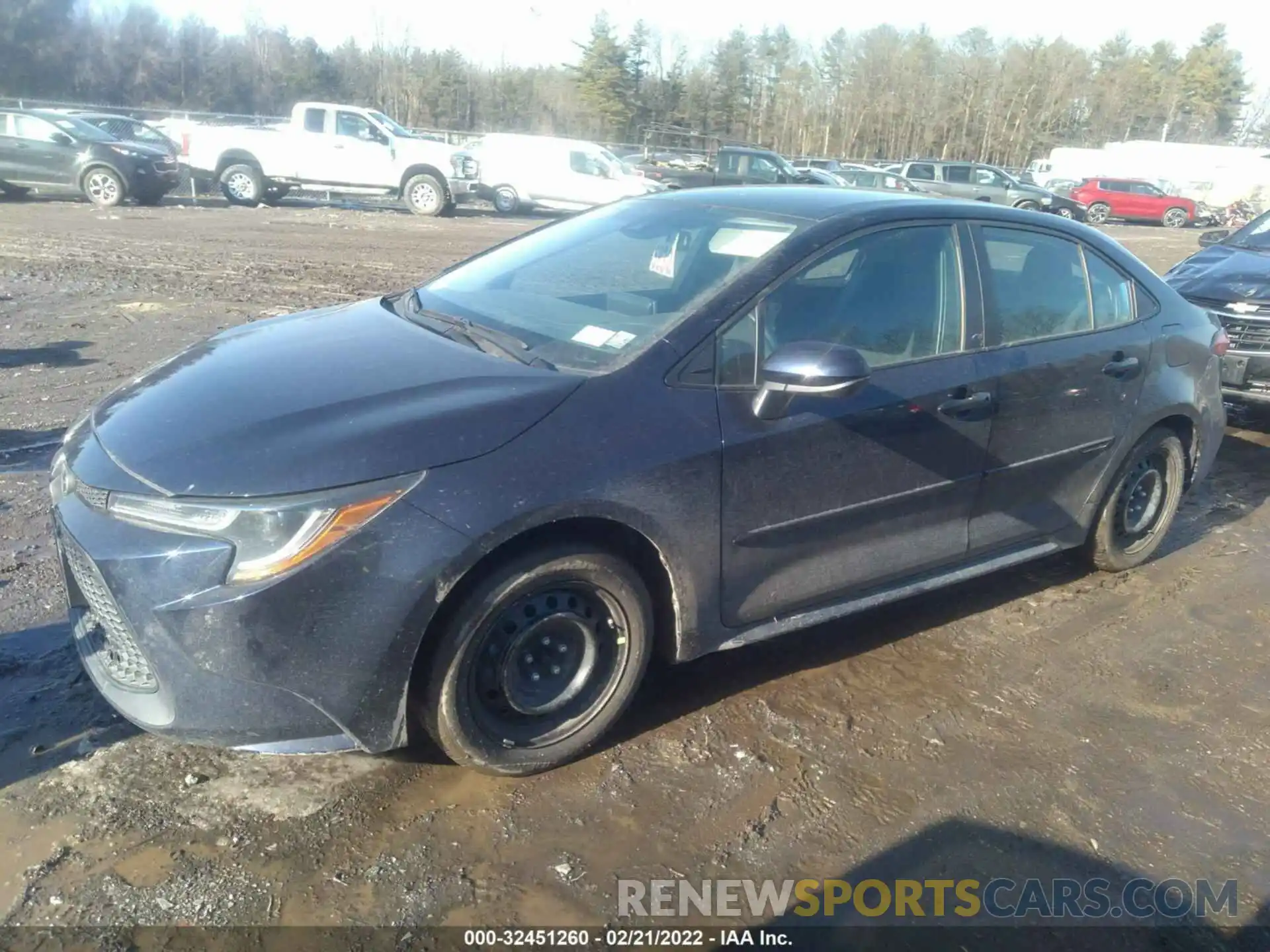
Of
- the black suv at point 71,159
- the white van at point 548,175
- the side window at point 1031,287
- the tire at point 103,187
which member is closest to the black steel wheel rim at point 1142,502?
the side window at point 1031,287

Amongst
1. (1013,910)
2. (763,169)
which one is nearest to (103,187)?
(763,169)

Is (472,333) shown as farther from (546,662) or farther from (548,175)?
(548,175)

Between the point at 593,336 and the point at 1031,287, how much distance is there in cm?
198

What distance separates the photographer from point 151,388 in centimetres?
334

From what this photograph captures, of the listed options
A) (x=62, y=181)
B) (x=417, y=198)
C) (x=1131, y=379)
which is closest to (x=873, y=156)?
(x=417, y=198)

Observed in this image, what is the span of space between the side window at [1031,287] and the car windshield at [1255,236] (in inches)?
194

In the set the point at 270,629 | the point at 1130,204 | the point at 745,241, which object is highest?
the point at 1130,204

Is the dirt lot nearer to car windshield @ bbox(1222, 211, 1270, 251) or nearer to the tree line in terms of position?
car windshield @ bbox(1222, 211, 1270, 251)

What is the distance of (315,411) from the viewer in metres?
2.98

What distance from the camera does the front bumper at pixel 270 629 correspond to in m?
2.65

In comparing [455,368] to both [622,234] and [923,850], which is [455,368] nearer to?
[622,234]

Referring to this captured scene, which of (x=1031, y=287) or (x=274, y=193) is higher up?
(x=1031, y=287)

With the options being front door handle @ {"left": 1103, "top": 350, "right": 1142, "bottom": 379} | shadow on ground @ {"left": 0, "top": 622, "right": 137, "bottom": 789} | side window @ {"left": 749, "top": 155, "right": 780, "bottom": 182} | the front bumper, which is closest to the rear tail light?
front door handle @ {"left": 1103, "top": 350, "right": 1142, "bottom": 379}

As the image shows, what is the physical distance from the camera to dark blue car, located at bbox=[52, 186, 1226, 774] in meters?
2.72
